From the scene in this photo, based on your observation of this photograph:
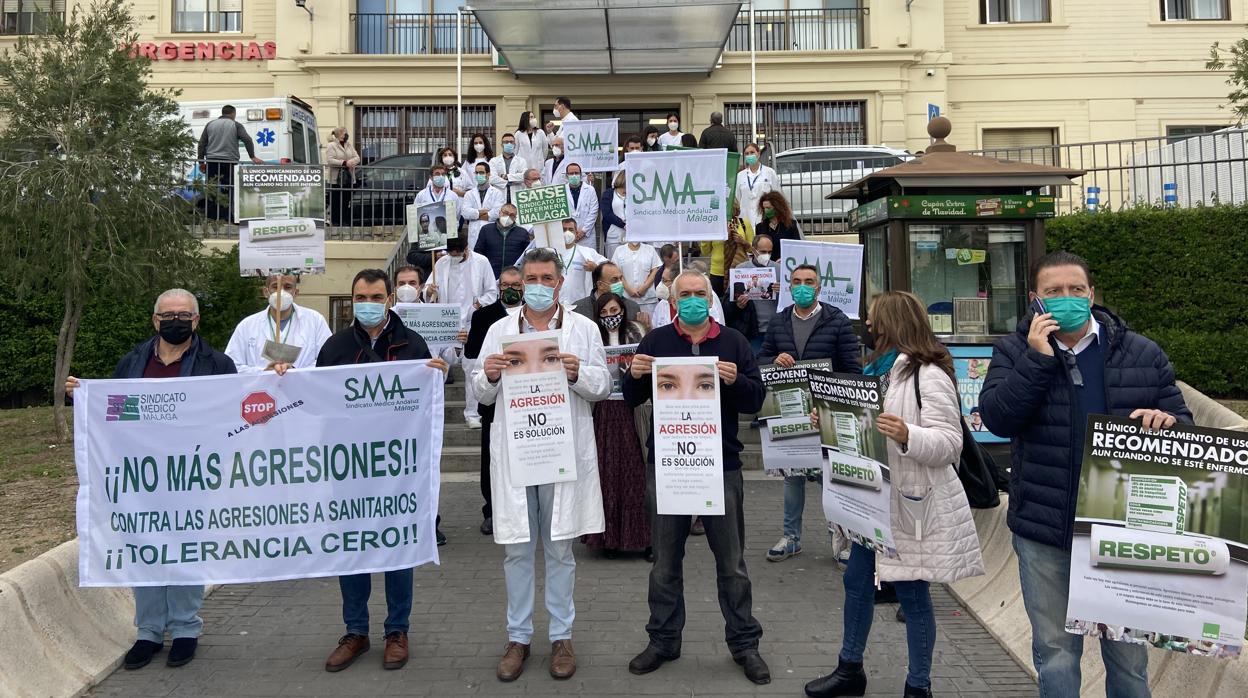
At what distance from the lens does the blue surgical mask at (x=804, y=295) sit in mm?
7086

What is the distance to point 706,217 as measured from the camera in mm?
9500

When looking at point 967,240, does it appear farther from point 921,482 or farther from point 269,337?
point 269,337

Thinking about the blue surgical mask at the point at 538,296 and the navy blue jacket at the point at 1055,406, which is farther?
the blue surgical mask at the point at 538,296

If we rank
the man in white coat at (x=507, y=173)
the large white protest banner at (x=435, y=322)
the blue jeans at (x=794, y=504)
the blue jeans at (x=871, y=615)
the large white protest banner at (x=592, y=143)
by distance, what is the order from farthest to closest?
the man in white coat at (x=507, y=173) → the large white protest banner at (x=592, y=143) → the large white protest banner at (x=435, y=322) → the blue jeans at (x=794, y=504) → the blue jeans at (x=871, y=615)

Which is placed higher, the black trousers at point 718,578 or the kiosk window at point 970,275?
the kiosk window at point 970,275

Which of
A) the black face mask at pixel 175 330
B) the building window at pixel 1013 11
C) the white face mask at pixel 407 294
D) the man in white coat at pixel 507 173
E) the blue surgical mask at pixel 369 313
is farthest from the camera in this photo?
the building window at pixel 1013 11

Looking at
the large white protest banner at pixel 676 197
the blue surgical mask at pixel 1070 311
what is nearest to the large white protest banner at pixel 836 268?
the large white protest banner at pixel 676 197

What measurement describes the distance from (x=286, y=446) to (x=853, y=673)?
3258 mm

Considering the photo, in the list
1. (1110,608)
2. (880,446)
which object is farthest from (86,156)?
(1110,608)

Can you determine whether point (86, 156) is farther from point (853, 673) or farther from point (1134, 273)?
point (1134, 273)

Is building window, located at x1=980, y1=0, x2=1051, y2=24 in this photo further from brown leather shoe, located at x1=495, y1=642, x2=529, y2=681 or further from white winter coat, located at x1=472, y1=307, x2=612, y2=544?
brown leather shoe, located at x1=495, y1=642, x2=529, y2=681

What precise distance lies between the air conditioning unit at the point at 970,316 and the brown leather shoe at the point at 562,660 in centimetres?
515

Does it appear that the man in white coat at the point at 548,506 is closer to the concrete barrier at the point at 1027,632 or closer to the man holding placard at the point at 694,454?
the man holding placard at the point at 694,454

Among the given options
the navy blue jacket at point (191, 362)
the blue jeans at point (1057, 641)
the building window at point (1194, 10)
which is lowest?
the blue jeans at point (1057, 641)
